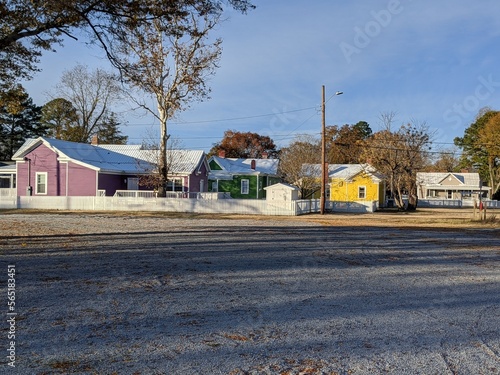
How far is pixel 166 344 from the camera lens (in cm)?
502

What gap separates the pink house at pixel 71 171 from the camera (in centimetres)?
3725

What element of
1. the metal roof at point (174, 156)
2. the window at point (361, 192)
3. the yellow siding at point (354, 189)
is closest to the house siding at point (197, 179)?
the metal roof at point (174, 156)

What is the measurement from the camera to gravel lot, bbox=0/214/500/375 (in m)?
4.59

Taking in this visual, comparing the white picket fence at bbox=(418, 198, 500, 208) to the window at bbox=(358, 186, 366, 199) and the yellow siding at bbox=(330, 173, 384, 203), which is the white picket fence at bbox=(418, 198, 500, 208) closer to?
the yellow siding at bbox=(330, 173, 384, 203)

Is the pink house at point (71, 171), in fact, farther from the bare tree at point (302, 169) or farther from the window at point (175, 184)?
the bare tree at point (302, 169)

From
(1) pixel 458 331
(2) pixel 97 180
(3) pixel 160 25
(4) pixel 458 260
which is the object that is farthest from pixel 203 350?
(2) pixel 97 180

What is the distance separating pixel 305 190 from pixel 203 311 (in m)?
41.6

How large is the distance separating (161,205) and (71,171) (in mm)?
9370

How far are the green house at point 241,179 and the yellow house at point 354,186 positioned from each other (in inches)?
265

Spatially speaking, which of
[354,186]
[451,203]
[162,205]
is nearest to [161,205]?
[162,205]

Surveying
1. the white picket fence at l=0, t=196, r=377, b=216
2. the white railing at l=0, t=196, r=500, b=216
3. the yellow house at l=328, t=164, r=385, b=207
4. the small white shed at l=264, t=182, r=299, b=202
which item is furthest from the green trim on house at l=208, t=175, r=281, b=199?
the small white shed at l=264, t=182, r=299, b=202

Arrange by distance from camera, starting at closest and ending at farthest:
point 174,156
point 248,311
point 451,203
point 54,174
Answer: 1. point 248,311
2. point 54,174
3. point 174,156
4. point 451,203

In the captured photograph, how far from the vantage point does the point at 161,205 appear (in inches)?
1302

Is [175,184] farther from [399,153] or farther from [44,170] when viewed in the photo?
[399,153]
